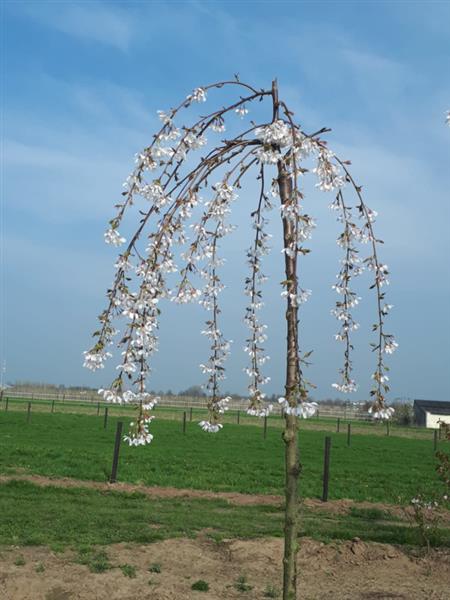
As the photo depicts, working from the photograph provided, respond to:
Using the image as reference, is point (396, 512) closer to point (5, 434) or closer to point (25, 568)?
point (25, 568)

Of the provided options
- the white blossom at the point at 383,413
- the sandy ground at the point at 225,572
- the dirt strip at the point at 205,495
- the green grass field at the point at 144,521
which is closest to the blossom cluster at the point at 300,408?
the white blossom at the point at 383,413

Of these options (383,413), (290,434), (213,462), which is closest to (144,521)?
(290,434)

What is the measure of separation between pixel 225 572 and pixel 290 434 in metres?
4.71

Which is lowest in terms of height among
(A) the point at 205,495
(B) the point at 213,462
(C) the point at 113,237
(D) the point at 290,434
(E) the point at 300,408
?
(A) the point at 205,495

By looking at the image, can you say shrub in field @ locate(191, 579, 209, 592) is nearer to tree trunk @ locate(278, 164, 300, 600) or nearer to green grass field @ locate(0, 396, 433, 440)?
tree trunk @ locate(278, 164, 300, 600)

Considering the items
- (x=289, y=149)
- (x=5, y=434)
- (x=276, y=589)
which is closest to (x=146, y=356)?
(x=289, y=149)

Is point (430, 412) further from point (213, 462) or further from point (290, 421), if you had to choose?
point (290, 421)

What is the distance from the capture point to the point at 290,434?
4.59 m

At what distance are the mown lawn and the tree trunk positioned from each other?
23.2 feet

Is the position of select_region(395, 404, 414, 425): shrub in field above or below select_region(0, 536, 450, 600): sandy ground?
above

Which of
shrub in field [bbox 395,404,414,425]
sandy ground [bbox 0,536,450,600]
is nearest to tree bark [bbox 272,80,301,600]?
sandy ground [bbox 0,536,450,600]

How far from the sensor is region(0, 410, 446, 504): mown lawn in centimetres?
1914

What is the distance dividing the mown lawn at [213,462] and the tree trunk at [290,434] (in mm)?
7063

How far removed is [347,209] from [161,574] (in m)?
5.57
